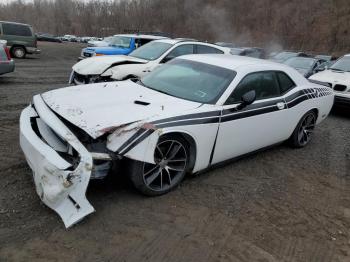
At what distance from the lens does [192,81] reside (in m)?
4.93

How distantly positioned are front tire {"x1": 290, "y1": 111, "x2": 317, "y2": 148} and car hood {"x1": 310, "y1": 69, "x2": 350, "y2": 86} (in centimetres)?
329

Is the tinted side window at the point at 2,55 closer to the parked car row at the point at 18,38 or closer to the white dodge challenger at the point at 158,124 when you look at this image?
the white dodge challenger at the point at 158,124

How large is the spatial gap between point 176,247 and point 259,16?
53894 mm

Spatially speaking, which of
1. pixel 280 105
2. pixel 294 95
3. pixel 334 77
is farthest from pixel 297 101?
pixel 334 77

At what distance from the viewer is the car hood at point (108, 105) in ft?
12.2

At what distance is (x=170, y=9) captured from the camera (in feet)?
215

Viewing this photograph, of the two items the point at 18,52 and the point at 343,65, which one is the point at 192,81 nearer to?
the point at 343,65

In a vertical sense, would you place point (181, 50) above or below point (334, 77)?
above

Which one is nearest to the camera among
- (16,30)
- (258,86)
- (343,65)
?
(258,86)

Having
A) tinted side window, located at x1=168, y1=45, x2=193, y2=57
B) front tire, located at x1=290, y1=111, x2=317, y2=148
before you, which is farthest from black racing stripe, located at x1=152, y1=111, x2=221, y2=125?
tinted side window, located at x1=168, y1=45, x2=193, y2=57

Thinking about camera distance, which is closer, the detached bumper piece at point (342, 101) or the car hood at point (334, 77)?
the detached bumper piece at point (342, 101)

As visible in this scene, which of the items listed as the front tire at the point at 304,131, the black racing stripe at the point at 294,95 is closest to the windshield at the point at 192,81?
the black racing stripe at the point at 294,95

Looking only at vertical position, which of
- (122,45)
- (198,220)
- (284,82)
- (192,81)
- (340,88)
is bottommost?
(198,220)

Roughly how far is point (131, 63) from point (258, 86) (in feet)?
14.6
